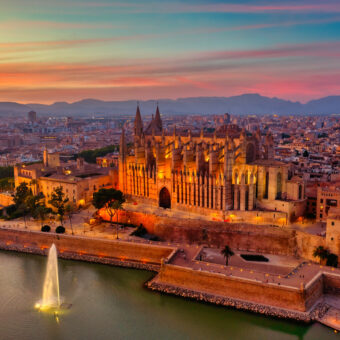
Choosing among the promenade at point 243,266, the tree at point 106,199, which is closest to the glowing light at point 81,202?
the tree at point 106,199

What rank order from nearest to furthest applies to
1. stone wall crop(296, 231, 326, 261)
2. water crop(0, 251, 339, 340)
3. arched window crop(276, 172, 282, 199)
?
1. water crop(0, 251, 339, 340)
2. stone wall crop(296, 231, 326, 261)
3. arched window crop(276, 172, 282, 199)

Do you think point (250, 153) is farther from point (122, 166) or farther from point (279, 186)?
point (122, 166)

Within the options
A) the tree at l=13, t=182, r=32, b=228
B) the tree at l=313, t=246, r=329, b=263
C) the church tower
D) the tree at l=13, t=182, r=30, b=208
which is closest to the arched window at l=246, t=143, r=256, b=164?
the tree at l=313, t=246, r=329, b=263

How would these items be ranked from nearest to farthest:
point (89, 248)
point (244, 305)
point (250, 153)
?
Answer: point (244, 305)
point (89, 248)
point (250, 153)

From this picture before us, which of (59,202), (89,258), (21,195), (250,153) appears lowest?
(89,258)

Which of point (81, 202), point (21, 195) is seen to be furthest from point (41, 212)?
point (81, 202)

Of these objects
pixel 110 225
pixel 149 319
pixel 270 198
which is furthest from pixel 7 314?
pixel 270 198

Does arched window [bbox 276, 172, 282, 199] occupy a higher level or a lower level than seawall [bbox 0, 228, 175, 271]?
higher

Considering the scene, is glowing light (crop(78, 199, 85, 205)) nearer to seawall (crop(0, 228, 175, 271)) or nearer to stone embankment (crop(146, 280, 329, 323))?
seawall (crop(0, 228, 175, 271))
